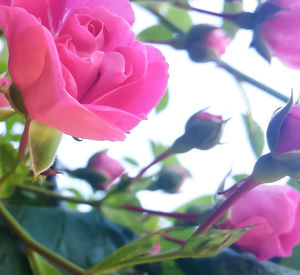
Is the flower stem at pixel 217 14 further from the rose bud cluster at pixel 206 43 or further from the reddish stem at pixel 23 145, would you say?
the reddish stem at pixel 23 145

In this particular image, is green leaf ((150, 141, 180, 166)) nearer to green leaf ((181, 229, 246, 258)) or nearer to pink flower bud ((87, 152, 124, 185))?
pink flower bud ((87, 152, 124, 185))

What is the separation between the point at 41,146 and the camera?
161 mm

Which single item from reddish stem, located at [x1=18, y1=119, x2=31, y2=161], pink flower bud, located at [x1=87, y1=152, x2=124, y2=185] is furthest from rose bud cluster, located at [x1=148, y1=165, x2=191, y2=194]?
reddish stem, located at [x1=18, y1=119, x2=31, y2=161]

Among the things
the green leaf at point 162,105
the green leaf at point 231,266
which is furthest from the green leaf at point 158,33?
the green leaf at point 231,266

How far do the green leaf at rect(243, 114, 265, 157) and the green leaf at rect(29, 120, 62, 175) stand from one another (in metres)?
0.14

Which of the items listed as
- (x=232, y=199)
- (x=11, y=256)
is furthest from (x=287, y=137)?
(x=11, y=256)

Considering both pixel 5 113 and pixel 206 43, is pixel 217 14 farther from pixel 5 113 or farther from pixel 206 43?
pixel 5 113

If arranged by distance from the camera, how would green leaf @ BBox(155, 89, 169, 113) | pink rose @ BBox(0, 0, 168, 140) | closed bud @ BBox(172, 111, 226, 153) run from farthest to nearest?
1. green leaf @ BBox(155, 89, 169, 113)
2. closed bud @ BBox(172, 111, 226, 153)
3. pink rose @ BBox(0, 0, 168, 140)

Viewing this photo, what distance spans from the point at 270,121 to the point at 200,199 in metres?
0.16

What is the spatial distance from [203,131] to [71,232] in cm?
9

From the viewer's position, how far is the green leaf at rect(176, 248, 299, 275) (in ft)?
0.86

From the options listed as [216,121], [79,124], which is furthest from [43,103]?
[216,121]

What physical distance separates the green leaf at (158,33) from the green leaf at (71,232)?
13 centimetres

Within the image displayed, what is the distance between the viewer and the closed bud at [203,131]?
24 cm
